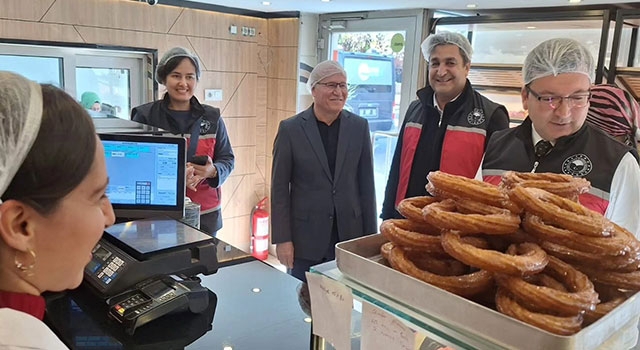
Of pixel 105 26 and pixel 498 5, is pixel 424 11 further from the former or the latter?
pixel 105 26

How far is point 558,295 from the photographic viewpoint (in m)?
0.65

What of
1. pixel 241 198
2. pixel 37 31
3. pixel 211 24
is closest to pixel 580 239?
pixel 37 31

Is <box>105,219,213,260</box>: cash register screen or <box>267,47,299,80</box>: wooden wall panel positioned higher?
<box>267,47,299,80</box>: wooden wall panel

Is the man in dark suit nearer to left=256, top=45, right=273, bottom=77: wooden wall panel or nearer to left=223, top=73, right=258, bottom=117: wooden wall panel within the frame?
left=223, top=73, right=258, bottom=117: wooden wall panel

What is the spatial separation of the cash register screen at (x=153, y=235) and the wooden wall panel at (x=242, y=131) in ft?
11.3

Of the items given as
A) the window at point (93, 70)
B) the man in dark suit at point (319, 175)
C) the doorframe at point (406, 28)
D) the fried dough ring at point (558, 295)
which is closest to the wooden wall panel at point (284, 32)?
the doorframe at point (406, 28)

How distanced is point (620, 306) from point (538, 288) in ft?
0.41

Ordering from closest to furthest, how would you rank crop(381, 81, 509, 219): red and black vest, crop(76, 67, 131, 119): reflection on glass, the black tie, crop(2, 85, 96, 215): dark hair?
crop(2, 85, 96, 215): dark hair, the black tie, crop(381, 81, 509, 219): red and black vest, crop(76, 67, 131, 119): reflection on glass

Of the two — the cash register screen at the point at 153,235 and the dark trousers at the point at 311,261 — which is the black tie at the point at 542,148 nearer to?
the cash register screen at the point at 153,235

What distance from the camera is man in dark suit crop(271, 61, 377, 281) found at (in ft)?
8.45

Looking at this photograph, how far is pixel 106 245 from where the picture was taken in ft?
5.37

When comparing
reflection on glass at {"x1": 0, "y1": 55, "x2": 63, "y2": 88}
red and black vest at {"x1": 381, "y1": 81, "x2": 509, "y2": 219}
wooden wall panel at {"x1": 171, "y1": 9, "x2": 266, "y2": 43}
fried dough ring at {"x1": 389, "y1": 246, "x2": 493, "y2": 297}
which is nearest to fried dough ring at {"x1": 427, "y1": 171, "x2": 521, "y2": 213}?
fried dough ring at {"x1": 389, "y1": 246, "x2": 493, "y2": 297}

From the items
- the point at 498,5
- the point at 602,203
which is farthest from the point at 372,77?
the point at 602,203

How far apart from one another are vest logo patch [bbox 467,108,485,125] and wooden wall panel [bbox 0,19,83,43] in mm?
3340
